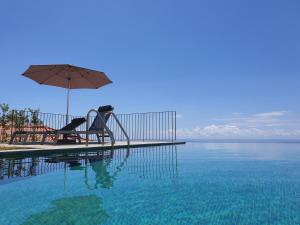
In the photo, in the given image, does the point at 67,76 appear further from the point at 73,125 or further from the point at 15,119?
the point at 15,119

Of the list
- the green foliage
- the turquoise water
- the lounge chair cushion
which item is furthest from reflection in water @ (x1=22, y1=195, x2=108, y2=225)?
A: the green foliage

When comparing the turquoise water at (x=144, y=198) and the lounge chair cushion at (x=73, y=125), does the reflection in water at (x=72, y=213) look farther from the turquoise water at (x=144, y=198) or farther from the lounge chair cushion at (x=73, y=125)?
the lounge chair cushion at (x=73, y=125)

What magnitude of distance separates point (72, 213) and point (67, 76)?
29.5 feet

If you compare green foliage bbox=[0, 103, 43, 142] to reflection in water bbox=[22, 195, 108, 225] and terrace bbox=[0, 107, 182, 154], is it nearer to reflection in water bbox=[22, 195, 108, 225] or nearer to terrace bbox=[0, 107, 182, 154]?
terrace bbox=[0, 107, 182, 154]

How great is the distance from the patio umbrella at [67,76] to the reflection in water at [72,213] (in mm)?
7446

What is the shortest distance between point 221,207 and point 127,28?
11765 millimetres

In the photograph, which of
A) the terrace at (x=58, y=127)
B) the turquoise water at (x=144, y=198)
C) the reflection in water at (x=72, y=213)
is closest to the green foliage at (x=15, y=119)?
the terrace at (x=58, y=127)

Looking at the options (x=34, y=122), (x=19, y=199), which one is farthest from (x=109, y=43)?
(x=19, y=199)

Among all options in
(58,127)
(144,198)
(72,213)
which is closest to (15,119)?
(58,127)

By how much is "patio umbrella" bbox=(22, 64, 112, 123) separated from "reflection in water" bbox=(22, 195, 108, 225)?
7446mm

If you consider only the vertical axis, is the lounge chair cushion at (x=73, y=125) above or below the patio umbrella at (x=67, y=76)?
below

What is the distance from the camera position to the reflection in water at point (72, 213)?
1995mm

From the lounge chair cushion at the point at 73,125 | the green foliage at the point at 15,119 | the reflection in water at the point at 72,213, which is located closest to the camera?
the reflection in water at the point at 72,213

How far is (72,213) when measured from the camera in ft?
7.20
